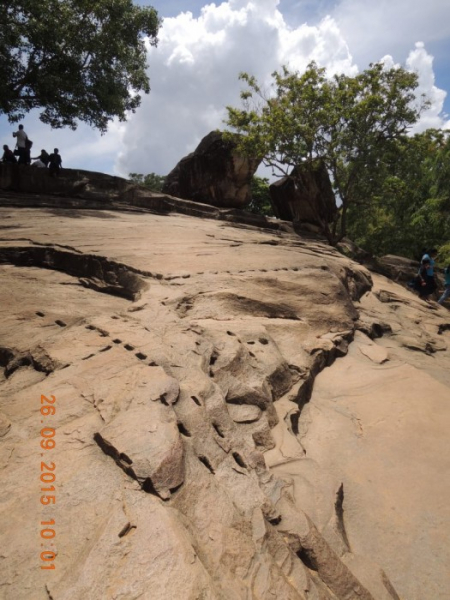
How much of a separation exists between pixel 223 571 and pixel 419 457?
2.40 metres

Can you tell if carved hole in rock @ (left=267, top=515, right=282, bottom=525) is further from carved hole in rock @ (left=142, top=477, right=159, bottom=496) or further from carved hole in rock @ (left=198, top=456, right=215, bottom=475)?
carved hole in rock @ (left=142, top=477, right=159, bottom=496)

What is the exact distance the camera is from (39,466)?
2.09m

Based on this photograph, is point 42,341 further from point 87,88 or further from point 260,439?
point 87,88

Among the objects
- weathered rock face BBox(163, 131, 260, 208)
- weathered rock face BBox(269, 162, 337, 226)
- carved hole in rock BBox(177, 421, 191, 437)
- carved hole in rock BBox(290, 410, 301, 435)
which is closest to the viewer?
carved hole in rock BBox(177, 421, 191, 437)

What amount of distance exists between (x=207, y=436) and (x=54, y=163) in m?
12.1

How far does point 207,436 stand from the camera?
2.55m

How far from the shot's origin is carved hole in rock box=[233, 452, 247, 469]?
2.52 metres

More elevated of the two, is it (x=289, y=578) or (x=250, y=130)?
(x=250, y=130)

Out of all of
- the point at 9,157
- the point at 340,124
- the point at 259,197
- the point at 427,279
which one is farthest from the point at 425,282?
the point at 259,197

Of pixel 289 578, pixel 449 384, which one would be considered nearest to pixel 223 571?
pixel 289 578

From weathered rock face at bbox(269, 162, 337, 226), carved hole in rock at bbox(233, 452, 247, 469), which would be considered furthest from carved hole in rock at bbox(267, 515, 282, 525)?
weathered rock face at bbox(269, 162, 337, 226)

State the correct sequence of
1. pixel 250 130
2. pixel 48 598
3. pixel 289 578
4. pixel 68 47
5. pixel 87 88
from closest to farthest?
1. pixel 48 598
2. pixel 289 578
3. pixel 68 47
4. pixel 87 88
5. pixel 250 130
